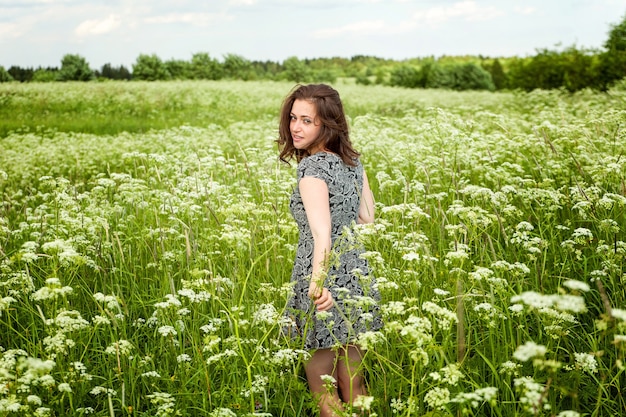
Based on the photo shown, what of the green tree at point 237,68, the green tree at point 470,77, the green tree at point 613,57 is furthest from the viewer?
the green tree at point 237,68

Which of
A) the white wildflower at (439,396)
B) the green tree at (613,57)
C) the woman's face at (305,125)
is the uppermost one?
the green tree at (613,57)

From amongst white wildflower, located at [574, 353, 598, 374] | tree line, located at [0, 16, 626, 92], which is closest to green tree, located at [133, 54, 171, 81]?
tree line, located at [0, 16, 626, 92]

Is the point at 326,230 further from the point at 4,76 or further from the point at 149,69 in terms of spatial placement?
the point at 149,69

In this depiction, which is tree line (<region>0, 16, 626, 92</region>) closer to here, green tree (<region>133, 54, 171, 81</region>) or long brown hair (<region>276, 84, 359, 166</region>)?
green tree (<region>133, 54, 171, 81</region>)

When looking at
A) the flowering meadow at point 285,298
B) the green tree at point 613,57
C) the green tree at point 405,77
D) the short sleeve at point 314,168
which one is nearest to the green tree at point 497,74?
the green tree at point 405,77

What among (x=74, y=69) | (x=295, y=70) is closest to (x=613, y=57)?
(x=295, y=70)

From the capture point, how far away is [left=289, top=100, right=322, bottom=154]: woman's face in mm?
3762

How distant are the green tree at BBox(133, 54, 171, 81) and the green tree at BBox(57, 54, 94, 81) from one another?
4192mm

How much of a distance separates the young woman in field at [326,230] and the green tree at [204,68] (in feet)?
178

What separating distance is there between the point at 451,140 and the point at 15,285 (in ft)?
15.5

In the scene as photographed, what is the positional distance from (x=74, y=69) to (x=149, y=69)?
259 inches

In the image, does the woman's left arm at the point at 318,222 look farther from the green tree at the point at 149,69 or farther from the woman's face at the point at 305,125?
the green tree at the point at 149,69

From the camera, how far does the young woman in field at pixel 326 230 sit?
11.2ft

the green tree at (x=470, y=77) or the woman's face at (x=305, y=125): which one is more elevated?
the green tree at (x=470, y=77)
